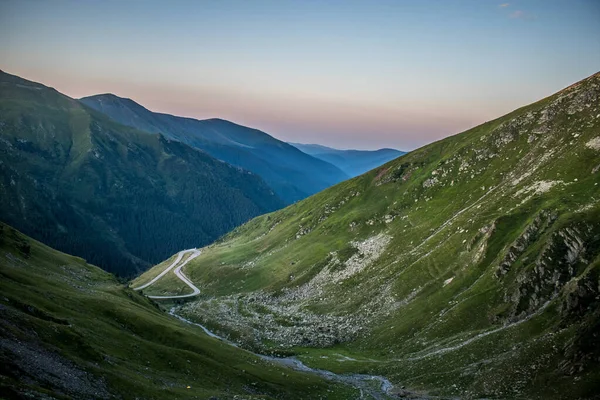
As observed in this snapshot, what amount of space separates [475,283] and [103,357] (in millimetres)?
91539

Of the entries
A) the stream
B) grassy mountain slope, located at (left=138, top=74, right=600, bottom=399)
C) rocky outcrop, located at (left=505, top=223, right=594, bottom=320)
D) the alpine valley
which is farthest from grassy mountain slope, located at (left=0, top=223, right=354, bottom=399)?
rocky outcrop, located at (left=505, top=223, right=594, bottom=320)

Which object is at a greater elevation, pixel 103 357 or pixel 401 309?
pixel 103 357

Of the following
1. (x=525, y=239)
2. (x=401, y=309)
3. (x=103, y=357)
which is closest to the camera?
(x=103, y=357)

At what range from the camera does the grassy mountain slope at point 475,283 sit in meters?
79.4

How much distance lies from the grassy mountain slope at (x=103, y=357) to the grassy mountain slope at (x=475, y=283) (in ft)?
90.7

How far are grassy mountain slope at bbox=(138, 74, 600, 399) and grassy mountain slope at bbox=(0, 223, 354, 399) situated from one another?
27633 millimetres

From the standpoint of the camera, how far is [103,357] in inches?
2372

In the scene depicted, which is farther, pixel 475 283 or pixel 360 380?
pixel 475 283

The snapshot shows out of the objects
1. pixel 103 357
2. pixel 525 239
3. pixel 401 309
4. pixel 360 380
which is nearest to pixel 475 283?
pixel 525 239

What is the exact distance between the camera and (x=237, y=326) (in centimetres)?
14500

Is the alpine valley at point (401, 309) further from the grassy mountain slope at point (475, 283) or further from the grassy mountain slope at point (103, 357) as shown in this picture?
the grassy mountain slope at point (475, 283)

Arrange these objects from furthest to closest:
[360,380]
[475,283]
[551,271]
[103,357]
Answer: [475,283] → [551,271] → [360,380] → [103,357]

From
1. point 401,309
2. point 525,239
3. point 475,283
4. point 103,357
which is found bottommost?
point 401,309

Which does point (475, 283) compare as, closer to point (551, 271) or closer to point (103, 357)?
point (551, 271)
